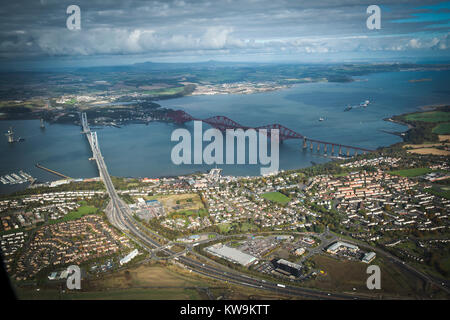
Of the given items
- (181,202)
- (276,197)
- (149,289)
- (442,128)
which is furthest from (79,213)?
(442,128)

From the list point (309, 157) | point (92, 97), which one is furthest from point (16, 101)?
point (309, 157)

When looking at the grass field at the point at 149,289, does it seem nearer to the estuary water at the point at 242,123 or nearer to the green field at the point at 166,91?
the estuary water at the point at 242,123

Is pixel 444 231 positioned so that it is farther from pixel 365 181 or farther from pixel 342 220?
pixel 365 181

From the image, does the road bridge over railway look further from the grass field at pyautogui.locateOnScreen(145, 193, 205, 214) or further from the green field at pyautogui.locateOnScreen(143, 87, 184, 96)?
the green field at pyautogui.locateOnScreen(143, 87, 184, 96)

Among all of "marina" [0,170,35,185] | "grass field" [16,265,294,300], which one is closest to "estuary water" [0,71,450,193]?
"marina" [0,170,35,185]

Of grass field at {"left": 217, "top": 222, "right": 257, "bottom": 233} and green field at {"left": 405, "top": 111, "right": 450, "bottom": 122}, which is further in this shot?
green field at {"left": 405, "top": 111, "right": 450, "bottom": 122}

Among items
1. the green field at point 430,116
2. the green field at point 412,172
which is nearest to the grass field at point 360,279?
the green field at point 412,172
